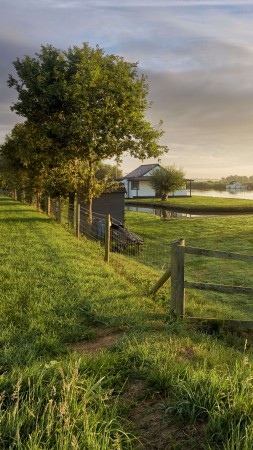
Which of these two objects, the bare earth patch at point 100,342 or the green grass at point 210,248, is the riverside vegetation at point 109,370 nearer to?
the bare earth patch at point 100,342

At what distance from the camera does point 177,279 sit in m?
6.73

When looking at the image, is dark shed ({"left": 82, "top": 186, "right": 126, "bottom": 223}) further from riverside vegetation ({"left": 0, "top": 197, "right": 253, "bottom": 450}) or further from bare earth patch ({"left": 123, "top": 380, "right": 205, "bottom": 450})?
bare earth patch ({"left": 123, "top": 380, "right": 205, "bottom": 450})

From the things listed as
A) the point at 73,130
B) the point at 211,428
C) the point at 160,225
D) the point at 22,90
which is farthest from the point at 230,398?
the point at 160,225

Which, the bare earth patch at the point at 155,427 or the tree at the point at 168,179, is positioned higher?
the tree at the point at 168,179

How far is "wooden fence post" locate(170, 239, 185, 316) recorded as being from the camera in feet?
21.9

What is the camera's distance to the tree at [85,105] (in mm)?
19891

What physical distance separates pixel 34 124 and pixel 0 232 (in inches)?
366

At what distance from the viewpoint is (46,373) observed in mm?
3609

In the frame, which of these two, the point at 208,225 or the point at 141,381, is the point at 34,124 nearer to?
the point at 208,225

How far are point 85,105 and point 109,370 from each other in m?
18.0

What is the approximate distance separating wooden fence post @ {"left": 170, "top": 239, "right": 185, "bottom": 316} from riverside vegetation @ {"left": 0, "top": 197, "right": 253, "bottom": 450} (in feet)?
0.86

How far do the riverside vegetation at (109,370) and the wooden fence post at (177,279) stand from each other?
0.26 meters

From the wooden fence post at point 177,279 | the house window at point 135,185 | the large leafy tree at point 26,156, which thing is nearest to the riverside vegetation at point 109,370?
the wooden fence post at point 177,279

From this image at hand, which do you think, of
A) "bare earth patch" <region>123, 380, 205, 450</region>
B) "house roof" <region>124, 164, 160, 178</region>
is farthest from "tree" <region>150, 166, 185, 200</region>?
"bare earth patch" <region>123, 380, 205, 450</region>
